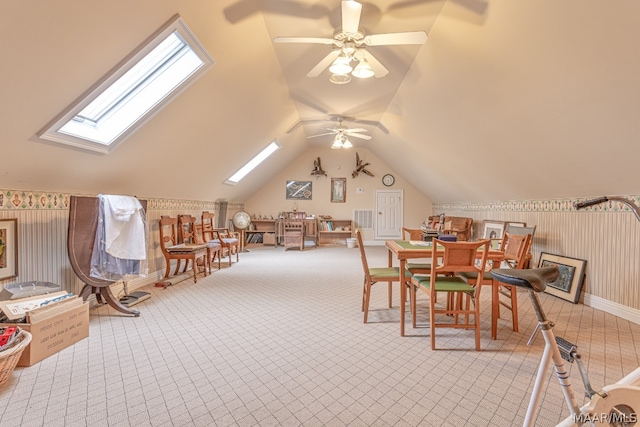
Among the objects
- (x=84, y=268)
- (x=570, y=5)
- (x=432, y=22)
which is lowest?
(x=84, y=268)

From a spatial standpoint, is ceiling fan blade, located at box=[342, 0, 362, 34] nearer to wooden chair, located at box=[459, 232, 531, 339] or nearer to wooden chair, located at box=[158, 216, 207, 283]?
wooden chair, located at box=[459, 232, 531, 339]

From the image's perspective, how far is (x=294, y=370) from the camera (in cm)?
203

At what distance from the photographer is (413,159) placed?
6.44m

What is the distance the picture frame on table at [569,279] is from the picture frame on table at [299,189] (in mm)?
6012

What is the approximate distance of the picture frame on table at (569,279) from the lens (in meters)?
3.49

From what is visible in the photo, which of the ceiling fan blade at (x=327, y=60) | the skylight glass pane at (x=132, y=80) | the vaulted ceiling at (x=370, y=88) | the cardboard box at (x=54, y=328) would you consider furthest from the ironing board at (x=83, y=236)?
the ceiling fan blade at (x=327, y=60)

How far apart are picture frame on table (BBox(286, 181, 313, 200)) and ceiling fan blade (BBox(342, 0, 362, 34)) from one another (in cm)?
648

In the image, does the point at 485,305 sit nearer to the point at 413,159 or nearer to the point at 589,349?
the point at 589,349

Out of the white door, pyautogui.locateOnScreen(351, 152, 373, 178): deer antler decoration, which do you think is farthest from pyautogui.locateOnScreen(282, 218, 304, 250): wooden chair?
the white door

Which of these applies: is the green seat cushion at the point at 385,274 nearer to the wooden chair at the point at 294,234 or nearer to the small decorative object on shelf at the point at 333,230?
the wooden chair at the point at 294,234

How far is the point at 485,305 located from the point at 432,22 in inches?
117

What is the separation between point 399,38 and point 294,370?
8.30 feet

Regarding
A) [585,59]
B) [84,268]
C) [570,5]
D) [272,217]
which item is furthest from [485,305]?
[272,217]

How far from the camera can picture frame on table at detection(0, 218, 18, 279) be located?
245 centimetres
